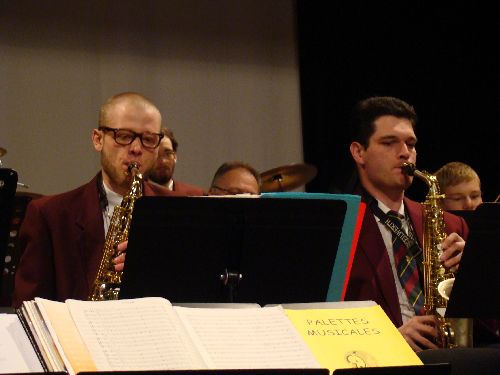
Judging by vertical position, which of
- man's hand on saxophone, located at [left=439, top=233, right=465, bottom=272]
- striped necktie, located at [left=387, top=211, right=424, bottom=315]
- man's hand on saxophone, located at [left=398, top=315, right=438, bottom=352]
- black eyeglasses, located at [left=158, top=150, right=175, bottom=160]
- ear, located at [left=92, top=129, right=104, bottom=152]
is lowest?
man's hand on saxophone, located at [left=398, top=315, right=438, bottom=352]

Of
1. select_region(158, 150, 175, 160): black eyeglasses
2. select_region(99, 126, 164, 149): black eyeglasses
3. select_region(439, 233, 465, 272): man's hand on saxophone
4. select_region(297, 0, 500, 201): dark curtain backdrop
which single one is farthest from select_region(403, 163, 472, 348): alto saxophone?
select_region(297, 0, 500, 201): dark curtain backdrop

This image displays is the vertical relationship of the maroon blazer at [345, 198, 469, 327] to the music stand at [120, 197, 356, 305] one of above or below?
below

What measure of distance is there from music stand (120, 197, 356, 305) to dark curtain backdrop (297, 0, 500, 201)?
3.91 meters

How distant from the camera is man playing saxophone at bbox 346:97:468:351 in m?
3.62

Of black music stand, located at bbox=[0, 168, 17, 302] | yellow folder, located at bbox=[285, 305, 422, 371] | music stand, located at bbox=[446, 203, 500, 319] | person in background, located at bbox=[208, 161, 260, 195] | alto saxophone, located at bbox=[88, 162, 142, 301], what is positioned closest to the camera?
yellow folder, located at bbox=[285, 305, 422, 371]

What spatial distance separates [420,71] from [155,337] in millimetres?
5264

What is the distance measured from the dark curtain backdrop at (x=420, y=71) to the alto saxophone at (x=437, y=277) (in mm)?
2656

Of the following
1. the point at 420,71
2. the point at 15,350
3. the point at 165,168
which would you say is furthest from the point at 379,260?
the point at 420,71

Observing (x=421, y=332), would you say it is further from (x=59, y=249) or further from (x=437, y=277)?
(x=59, y=249)

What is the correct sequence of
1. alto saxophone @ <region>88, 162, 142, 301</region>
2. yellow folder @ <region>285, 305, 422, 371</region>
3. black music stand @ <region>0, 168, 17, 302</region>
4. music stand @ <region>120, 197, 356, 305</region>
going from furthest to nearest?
alto saxophone @ <region>88, 162, 142, 301</region>, music stand @ <region>120, 197, 356, 305</region>, black music stand @ <region>0, 168, 17, 302</region>, yellow folder @ <region>285, 305, 422, 371</region>

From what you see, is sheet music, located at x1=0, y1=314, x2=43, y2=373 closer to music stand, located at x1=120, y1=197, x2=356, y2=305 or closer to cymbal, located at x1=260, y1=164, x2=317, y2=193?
music stand, located at x1=120, y1=197, x2=356, y2=305

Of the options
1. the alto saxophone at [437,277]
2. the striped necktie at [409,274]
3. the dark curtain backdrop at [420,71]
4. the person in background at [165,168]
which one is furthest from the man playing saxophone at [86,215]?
the dark curtain backdrop at [420,71]

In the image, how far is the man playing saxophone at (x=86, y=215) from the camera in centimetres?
366

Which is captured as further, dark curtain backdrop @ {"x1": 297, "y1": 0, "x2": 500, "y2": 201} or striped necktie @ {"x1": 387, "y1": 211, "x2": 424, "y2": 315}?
dark curtain backdrop @ {"x1": 297, "y1": 0, "x2": 500, "y2": 201}
